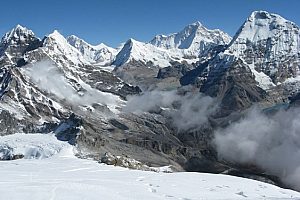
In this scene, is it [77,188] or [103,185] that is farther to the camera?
[103,185]

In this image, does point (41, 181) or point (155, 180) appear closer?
point (41, 181)

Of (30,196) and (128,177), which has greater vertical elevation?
(128,177)

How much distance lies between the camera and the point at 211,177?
102m

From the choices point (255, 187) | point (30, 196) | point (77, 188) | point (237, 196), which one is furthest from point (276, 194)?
point (30, 196)

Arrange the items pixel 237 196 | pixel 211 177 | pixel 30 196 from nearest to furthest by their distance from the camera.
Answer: pixel 30 196, pixel 237 196, pixel 211 177

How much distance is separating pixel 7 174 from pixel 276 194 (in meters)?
46.1

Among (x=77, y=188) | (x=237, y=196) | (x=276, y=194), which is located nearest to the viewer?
(x=77, y=188)

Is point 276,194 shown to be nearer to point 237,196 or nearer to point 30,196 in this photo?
point 237,196

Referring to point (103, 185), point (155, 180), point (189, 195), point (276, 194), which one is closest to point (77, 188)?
point (103, 185)

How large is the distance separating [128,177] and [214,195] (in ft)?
76.8

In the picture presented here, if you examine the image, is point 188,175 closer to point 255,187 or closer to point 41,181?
point 255,187

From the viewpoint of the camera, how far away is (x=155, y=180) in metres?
90.3

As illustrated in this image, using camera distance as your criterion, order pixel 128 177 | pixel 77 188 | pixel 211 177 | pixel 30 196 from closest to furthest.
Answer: pixel 30 196, pixel 77 188, pixel 128 177, pixel 211 177

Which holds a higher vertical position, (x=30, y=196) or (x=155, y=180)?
(x=155, y=180)
